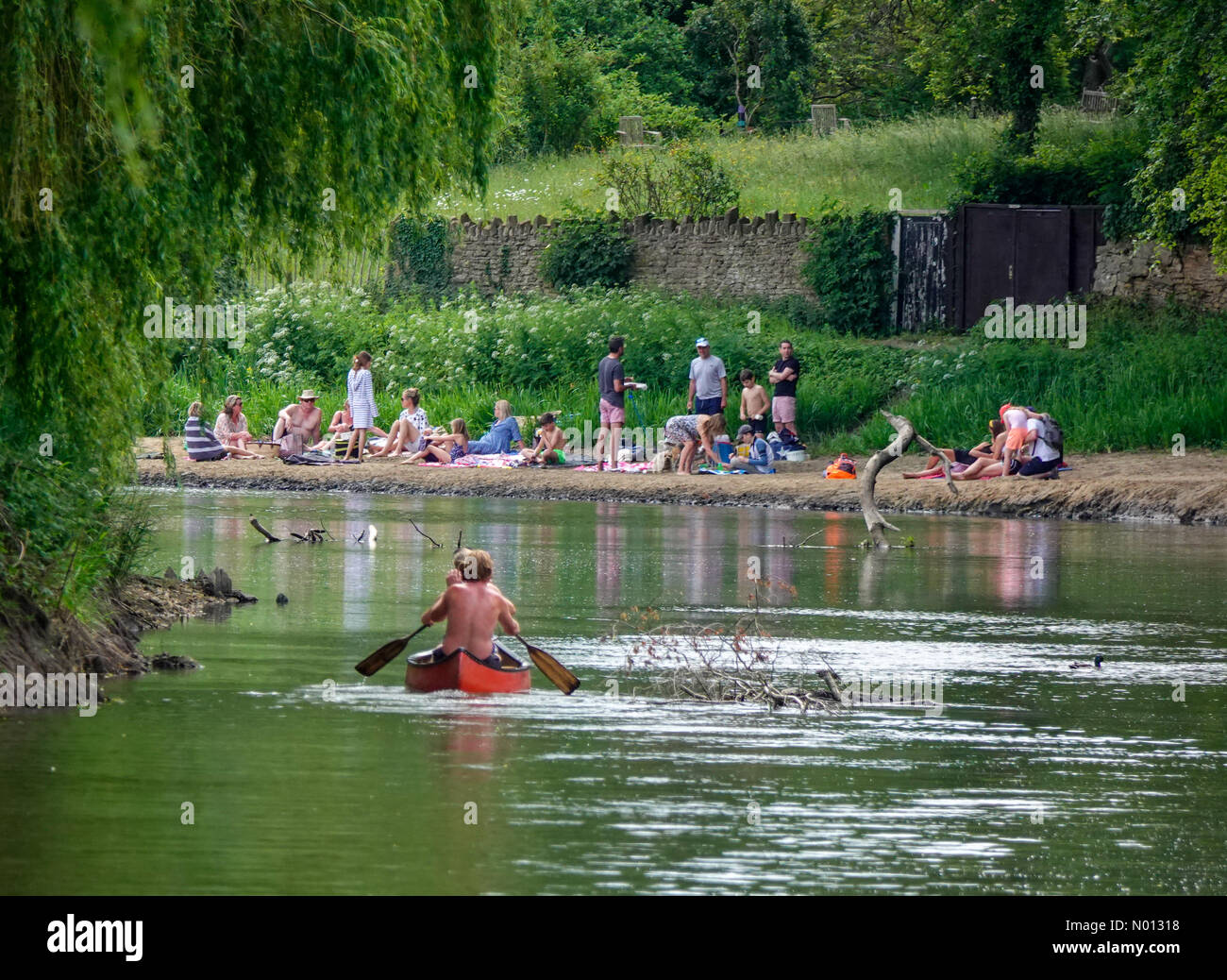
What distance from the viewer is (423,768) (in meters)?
12.0

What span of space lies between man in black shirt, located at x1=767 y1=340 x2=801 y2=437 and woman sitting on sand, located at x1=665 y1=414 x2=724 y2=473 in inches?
58.6

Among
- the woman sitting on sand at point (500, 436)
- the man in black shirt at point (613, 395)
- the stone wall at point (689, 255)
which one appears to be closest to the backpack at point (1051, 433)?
the man in black shirt at point (613, 395)

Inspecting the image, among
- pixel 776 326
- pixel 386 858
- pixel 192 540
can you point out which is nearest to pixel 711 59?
pixel 776 326

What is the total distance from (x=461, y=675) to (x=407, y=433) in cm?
2245

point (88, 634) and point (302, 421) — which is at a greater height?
point (302, 421)

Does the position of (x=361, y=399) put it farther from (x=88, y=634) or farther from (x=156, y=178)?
(x=156, y=178)

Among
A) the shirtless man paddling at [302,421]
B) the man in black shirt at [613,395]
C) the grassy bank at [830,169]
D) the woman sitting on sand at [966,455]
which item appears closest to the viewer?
the woman sitting on sand at [966,455]

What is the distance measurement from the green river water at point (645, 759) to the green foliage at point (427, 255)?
84.5ft

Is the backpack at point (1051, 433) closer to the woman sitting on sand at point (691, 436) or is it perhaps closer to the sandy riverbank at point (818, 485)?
the sandy riverbank at point (818, 485)

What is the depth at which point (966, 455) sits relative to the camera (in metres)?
32.6

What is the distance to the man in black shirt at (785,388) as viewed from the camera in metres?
35.2

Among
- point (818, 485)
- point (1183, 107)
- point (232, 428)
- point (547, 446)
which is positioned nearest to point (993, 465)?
point (818, 485)

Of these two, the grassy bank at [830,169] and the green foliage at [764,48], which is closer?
the grassy bank at [830,169]
